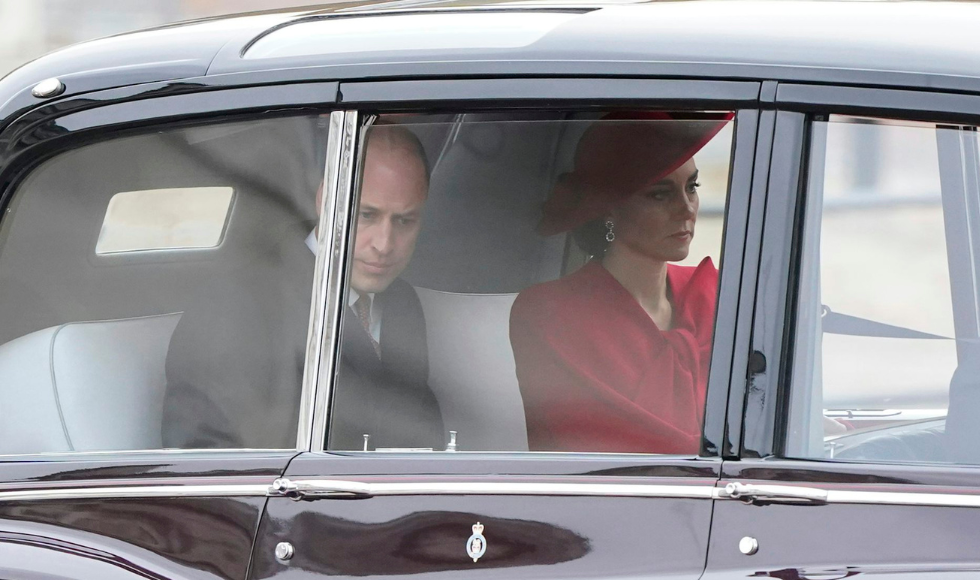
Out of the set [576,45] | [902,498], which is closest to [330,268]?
[576,45]

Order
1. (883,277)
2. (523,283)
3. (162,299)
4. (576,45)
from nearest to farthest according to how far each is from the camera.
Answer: (883,277)
(576,45)
(523,283)
(162,299)

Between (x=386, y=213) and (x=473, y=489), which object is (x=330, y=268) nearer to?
(x=386, y=213)

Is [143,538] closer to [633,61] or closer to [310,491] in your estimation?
[310,491]

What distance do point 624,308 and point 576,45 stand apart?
18.1 inches

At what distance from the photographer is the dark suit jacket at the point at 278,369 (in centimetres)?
200

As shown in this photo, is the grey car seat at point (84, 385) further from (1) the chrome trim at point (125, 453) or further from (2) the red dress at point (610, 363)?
(2) the red dress at point (610, 363)

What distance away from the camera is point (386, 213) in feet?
6.61

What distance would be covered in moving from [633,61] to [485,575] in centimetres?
86

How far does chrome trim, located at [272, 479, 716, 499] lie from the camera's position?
5.72 feet

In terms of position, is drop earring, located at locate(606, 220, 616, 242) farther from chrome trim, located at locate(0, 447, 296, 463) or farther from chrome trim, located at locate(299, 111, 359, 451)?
chrome trim, located at locate(0, 447, 296, 463)

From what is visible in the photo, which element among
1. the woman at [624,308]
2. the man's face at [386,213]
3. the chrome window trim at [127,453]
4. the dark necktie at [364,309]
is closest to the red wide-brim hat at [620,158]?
the woman at [624,308]

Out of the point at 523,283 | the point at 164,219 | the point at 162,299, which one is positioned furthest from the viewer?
the point at 164,219

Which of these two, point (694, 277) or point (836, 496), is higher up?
point (694, 277)

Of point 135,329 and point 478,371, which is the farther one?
point 135,329
